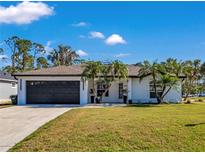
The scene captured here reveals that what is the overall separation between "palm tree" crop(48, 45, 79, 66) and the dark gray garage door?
3255 centimetres

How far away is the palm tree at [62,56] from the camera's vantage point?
60.0 metres

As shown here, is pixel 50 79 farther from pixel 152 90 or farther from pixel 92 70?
pixel 152 90

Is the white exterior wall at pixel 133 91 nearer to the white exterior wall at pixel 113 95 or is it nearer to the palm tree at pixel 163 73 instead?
the white exterior wall at pixel 113 95

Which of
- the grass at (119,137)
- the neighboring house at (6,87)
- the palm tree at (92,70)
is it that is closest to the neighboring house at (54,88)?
the palm tree at (92,70)

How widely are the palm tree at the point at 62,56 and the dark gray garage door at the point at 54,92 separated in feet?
107

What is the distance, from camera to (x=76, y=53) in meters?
63.7

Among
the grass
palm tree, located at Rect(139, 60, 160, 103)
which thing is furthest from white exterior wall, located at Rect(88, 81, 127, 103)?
the grass

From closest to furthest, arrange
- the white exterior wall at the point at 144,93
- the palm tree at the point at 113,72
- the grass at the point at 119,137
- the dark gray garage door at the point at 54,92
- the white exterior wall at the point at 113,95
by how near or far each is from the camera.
A: the grass at the point at 119,137
the palm tree at the point at 113,72
the dark gray garage door at the point at 54,92
the white exterior wall at the point at 144,93
the white exterior wall at the point at 113,95

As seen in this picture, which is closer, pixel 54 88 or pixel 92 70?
pixel 92 70

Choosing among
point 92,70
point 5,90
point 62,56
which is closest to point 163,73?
point 92,70

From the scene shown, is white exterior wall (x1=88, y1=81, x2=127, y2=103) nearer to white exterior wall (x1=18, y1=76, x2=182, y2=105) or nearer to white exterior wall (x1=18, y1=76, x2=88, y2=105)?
white exterior wall (x1=18, y1=76, x2=182, y2=105)

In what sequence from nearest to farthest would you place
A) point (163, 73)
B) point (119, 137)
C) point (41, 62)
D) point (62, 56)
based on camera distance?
point (119, 137) < point (163, 73) < point (41, 62) < point (62, 56)

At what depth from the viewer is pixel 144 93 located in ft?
88.2

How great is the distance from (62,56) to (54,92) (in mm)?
35457
